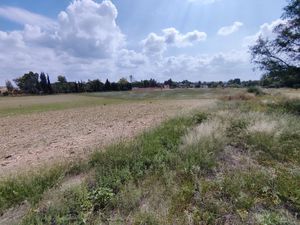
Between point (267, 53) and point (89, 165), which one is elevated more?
point (267, 53)

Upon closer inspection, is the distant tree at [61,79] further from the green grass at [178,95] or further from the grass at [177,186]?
the grass at [177,186]

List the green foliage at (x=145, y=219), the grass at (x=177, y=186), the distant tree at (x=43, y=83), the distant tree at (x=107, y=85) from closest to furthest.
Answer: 1. the green foliage at (x=145, y=219)
2. the grass at (x=177, y=186)
3. the distant tree at (x=43, y=83)
4. the distant tree at (x=107, y=85)

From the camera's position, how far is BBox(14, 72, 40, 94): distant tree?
300ft

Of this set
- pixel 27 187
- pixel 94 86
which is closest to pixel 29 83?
pixel 94 86

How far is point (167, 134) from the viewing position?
7137 millimetres

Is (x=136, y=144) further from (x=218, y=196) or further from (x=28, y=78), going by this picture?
(x=28, y=78)

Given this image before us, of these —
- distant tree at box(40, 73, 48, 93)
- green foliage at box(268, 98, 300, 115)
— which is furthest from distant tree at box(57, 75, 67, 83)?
green foliage at box(268, 98, 300, 115)

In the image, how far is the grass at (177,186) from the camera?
328 cm

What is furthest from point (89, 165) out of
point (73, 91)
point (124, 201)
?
point (73, 91)

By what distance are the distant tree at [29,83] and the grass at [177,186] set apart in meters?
95.6

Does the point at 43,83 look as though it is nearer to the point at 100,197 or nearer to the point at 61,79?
the point at 61,79

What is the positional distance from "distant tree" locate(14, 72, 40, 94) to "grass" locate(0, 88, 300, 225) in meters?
95.6

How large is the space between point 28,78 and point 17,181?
3888 inches

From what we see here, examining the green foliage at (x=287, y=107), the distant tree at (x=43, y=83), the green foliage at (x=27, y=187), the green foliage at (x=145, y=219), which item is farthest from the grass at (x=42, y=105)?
the distant tree at (x=43, y=83)
